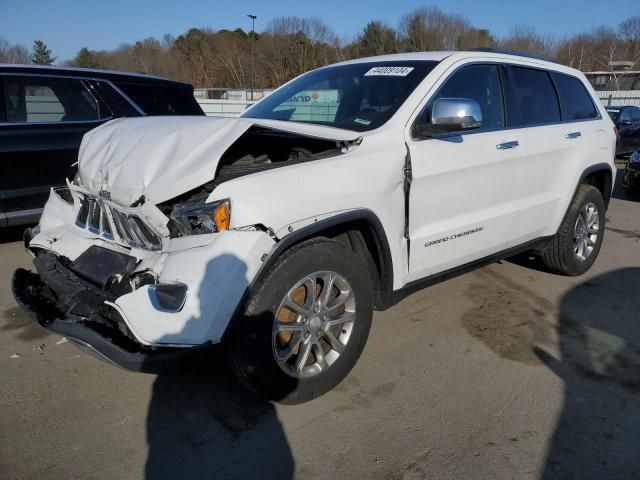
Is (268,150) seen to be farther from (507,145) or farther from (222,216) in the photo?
(507,145)

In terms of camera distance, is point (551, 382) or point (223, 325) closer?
point (223, 325)

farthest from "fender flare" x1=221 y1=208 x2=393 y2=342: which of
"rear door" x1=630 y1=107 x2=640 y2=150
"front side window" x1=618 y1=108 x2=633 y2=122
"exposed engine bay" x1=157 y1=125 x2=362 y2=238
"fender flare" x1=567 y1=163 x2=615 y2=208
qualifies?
"front side window" x1=618 y1=108 x2=633 y2=122

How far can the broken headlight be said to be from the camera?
7.68 ft

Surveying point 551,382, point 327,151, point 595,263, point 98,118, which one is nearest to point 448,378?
point 551,382

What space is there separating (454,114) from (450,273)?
3.56 feet

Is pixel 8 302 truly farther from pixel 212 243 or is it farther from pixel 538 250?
pixel 538 250

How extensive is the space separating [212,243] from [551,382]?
217cm

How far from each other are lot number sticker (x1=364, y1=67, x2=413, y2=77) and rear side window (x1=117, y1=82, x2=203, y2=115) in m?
3.10

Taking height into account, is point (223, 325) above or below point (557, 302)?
above

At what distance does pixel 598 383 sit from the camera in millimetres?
3111

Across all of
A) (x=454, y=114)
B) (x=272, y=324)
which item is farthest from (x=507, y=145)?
(x=272, y=324)

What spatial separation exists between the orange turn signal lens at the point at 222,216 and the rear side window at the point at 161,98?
3983mm

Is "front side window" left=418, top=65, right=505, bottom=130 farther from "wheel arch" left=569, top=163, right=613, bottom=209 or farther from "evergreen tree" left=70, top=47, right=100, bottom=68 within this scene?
"evergreen tree" left=70, top=47, right=100, bottom=68

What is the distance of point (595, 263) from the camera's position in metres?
5.42
